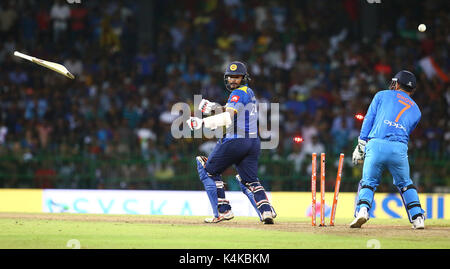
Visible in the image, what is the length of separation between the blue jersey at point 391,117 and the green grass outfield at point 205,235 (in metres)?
1.31

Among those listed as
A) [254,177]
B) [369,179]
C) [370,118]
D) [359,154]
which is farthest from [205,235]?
[370,118]

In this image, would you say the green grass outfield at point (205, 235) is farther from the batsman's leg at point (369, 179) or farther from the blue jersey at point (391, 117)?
the blue jersey at point (391, 117)

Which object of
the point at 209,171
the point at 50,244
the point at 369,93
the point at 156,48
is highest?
the point at 156,48

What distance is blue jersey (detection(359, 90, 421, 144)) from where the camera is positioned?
1137 cm

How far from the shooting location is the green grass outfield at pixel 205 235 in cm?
945

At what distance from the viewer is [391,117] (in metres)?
11.4

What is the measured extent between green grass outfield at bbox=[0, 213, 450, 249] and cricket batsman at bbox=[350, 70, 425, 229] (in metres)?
0.35

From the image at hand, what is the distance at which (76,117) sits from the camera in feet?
68.7

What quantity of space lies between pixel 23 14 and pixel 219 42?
592cm

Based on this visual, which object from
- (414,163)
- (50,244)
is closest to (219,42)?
(414,163)

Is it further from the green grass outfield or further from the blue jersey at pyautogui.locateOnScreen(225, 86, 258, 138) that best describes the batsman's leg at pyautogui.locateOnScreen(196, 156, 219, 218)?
the blue jersey at pyautogui.locateOnScreen(225, 86, 258, 138)

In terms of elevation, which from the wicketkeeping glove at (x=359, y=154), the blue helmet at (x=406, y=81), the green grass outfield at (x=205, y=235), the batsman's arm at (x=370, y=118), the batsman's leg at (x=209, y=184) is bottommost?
the green grass outfield at (x=205, y=235)

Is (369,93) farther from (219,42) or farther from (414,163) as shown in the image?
(219,42)

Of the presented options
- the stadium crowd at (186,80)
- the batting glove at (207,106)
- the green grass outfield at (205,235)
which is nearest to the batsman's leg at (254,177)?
the green grass outfield at (205,235)
